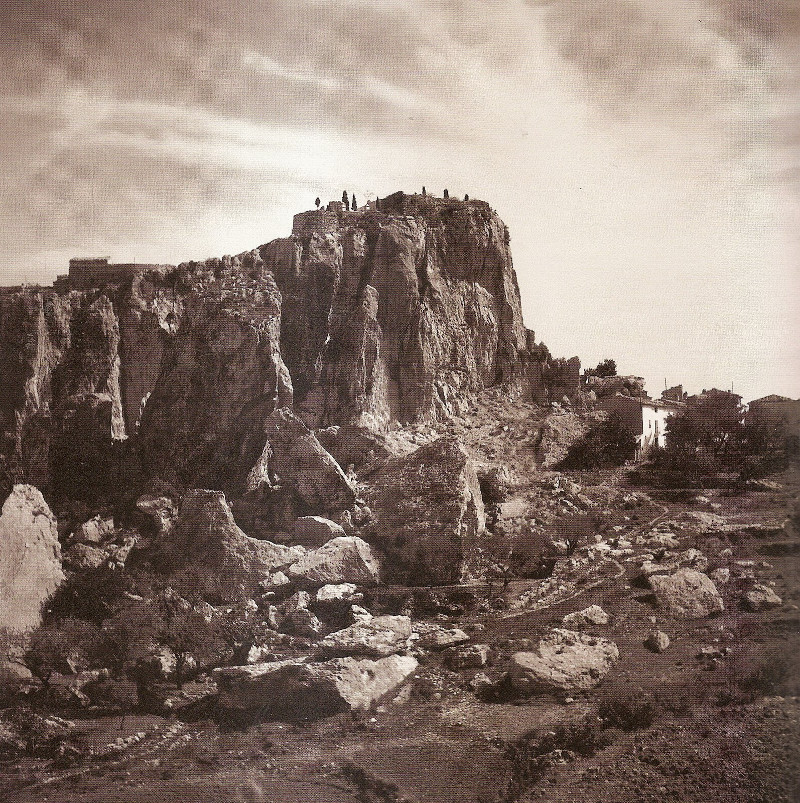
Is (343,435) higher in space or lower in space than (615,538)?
higher

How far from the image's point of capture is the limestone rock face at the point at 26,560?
9.09 meters

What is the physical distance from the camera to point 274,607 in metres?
8.97

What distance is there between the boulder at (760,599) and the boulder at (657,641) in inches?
38.1

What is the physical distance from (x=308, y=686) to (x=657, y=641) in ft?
10.6

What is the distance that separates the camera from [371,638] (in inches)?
333

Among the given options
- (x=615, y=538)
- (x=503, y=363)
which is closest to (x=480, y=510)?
(x=615, y=538)

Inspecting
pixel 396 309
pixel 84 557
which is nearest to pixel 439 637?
pixel 84 557

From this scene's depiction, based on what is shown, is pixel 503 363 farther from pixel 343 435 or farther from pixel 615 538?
pixel 615 538

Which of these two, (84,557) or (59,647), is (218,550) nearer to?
(84,557)

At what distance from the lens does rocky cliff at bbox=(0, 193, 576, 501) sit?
11281 mm

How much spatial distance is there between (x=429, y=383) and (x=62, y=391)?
5002mm

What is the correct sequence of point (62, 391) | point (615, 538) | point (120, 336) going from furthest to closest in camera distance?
point (120, 336)
point (62, 391)
point (615, 538)

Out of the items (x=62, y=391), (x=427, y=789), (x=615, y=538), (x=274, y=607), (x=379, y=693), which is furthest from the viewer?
(x=62, y=391)

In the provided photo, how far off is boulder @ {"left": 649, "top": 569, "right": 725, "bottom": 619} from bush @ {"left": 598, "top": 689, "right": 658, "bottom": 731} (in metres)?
1.10
